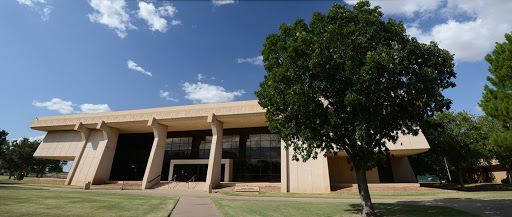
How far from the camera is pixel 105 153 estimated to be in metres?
33.2

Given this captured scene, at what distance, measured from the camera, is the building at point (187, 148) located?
93.4 feet

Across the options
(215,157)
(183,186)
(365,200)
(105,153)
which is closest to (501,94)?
(365,200)

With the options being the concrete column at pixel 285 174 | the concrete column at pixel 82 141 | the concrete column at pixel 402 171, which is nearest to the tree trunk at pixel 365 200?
the concrete column at pixel 285 174

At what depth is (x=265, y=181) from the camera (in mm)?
30719

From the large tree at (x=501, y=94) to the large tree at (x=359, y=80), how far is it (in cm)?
716

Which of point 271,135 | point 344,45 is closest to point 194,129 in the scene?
point 271,135

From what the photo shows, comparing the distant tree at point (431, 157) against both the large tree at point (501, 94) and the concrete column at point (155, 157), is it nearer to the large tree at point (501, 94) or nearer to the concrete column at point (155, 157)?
the large tree at point (501, 94)

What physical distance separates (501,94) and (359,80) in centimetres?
1246

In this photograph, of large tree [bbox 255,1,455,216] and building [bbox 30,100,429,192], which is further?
building [bbox 30,100,429,192]

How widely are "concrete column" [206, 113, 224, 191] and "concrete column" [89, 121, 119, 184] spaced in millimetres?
16657

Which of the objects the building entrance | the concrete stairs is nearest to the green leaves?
the concrete stairs

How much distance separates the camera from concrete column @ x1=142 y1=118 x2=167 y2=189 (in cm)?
2898

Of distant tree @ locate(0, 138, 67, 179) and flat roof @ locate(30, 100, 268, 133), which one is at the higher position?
flat roof @ locate(30, 100, 268, 133)

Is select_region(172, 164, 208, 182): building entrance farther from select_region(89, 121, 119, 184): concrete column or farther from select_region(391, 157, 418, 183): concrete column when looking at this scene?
select_region(391, 157, 418, 183): concrete column
